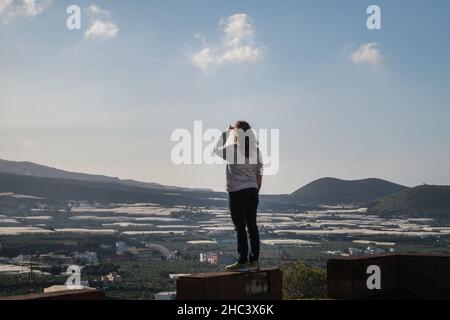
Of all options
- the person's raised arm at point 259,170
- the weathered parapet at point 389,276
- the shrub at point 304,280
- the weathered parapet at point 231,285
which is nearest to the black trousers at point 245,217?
the person's raised arm at point 259,170

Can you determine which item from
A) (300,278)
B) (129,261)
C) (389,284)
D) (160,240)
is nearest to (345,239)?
(160,240)

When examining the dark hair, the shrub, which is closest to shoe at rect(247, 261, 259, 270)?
the dark hair

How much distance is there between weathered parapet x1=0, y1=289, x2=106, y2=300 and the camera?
22.2 feet

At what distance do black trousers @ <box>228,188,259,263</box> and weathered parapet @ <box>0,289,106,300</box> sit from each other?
232 centimetres

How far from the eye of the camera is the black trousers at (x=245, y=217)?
9.02 meters

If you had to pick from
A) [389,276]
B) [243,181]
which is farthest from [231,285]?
[389,276]

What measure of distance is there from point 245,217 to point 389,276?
3.75 m

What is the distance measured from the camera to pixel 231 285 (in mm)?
8656

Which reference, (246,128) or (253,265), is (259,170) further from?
(253,265)

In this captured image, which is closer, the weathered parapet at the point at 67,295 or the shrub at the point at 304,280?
the weathered parapet at the point at 67,295

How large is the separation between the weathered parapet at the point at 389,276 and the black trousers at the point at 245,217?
2.26m

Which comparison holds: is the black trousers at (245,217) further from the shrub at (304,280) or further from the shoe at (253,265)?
the shrub at (304,280)
